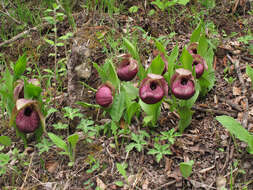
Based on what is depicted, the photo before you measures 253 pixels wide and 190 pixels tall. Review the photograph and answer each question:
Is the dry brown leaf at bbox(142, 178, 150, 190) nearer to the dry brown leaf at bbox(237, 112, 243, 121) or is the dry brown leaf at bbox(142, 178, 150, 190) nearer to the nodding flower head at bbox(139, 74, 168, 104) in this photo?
the nodding flower head at bbox(139, 74, 168, 104)

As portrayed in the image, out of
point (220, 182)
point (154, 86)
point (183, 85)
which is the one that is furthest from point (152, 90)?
point (220, 182)

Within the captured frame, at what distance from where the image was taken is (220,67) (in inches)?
95.3

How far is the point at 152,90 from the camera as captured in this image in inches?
63.1

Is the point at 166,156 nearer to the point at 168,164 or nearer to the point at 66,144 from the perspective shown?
the point at 168,164

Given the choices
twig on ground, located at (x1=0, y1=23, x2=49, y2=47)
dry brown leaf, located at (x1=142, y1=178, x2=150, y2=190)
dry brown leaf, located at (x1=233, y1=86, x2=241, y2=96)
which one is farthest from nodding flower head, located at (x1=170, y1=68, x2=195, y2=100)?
twig on ground, located at (x1=0, y1=23, x2=49, y2=47)

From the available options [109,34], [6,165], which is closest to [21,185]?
[6,165]

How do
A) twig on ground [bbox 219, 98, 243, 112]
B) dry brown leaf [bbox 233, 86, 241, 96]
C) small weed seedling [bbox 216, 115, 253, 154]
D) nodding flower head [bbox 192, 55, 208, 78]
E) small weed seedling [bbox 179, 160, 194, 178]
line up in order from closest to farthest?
small weed seedling [bbox 179, 160, 194, 178] < small weed seedling [bbox 216, 115, 253, 154] < nodding flower head [bbox 192, 55, 208, 78] < twig on ground [bbox 219, 98, 243, 112] < dry brown leaf [bbox 233, 86, 241, 96]

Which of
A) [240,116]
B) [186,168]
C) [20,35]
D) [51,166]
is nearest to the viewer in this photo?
[186,168]

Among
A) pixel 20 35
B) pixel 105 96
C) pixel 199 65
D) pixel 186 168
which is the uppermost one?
pixel 20 35

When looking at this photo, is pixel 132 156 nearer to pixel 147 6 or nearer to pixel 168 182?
pixel 168 182

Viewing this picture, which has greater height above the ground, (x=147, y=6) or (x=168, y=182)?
(x=147, y=6)

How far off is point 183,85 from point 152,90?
0.20m

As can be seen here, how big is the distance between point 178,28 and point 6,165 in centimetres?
218

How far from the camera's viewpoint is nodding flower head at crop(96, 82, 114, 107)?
5.69ft
